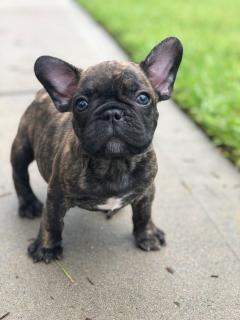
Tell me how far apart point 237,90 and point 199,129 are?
0.84m

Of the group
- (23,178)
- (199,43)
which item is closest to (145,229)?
(23,178)

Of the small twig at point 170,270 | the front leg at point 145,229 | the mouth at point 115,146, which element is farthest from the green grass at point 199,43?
the mouth at point 115,146

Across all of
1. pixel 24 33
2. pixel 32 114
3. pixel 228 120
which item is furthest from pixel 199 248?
pixel 24 33

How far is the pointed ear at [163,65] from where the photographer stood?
11.4 ft

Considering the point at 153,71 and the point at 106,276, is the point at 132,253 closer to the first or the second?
the point at 106,276

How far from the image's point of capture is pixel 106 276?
3766mm

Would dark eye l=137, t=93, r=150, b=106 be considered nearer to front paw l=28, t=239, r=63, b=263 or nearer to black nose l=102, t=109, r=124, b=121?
black nose l=102, t=109, r=124, b=121

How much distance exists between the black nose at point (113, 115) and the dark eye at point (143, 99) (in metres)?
0.18

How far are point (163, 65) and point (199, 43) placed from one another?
17.2 ft

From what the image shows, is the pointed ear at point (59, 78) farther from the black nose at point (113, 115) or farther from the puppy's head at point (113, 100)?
the black nose at point (113, 115)

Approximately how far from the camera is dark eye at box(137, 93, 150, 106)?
3.22 meters

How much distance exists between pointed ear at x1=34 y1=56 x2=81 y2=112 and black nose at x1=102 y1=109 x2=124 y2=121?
0.49 metres

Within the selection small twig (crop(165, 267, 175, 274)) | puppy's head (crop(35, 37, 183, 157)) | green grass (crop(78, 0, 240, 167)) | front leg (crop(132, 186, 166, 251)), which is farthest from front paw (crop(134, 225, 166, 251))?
green grass (crop(78, 0, 240, 167))

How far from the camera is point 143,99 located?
10.6 feet
